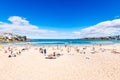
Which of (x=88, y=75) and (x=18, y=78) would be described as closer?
(x=18, y=78)

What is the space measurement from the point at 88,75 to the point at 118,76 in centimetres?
268

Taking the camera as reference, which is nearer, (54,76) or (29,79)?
(29,79)

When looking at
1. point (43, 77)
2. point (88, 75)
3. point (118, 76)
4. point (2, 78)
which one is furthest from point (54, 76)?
point (118, 76)

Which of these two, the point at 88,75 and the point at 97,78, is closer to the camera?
the point at 97,78

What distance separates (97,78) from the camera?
46.5 feet

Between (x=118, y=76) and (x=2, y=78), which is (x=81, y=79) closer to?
(x=118, y=76)

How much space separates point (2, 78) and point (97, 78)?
838 cm

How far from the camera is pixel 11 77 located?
14.5 meters

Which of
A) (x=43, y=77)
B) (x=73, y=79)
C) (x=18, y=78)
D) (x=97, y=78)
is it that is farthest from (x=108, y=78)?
(x=18, y=78)

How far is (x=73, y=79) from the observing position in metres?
14.0

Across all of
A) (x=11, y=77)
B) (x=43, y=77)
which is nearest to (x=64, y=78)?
(x=43, y=77)

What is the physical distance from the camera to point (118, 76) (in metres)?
14.5

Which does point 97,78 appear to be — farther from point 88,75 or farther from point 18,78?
point 18,78

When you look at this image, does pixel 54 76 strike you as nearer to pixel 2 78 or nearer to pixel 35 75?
pixel 35 75
